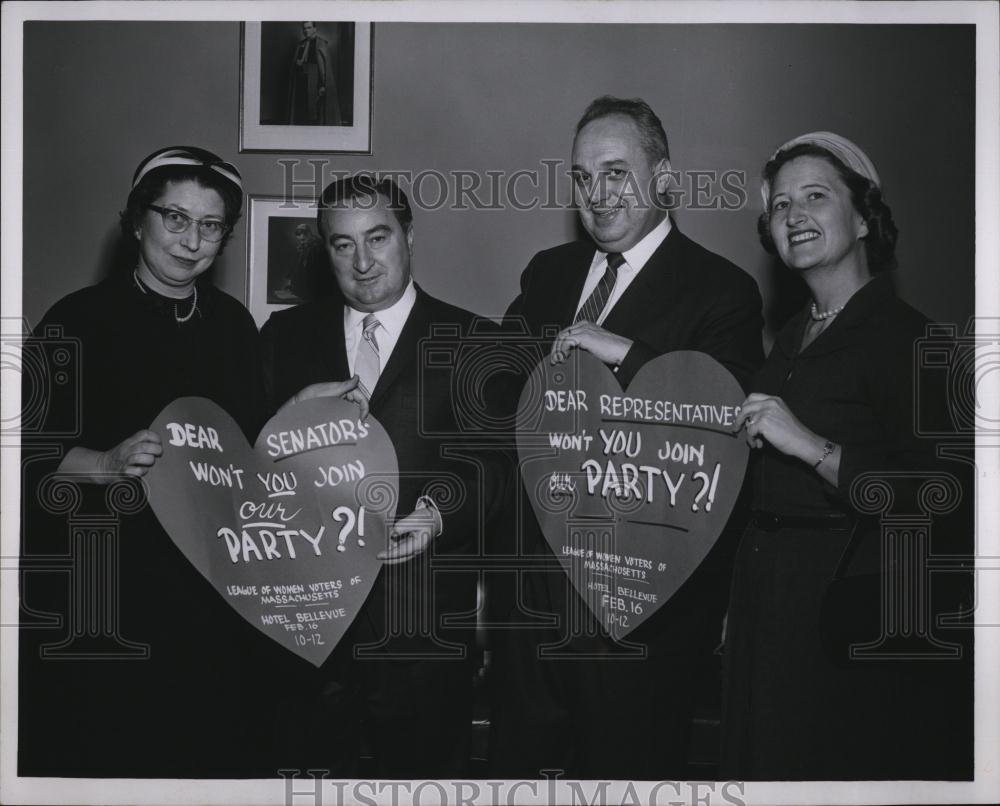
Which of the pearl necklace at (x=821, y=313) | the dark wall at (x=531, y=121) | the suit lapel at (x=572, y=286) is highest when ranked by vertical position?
the dark wall at (x=531, y=121)

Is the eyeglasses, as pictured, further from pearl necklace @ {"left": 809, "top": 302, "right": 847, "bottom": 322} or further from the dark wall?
pearl necklace @ {"left": 809, "top": 302, "right": 847, "bottom": 322}

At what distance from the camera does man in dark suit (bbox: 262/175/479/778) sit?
213 cm

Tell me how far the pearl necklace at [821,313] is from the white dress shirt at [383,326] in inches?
33.7

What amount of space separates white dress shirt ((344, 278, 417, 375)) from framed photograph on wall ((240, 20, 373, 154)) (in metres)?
0.34

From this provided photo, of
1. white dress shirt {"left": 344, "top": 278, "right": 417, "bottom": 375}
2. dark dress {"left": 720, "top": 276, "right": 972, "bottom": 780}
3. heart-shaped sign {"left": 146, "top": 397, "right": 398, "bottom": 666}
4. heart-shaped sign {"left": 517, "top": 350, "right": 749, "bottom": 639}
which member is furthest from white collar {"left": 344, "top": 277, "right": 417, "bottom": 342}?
dark dress {"left": 720, "top": 276, "right": 972, "bottom": 780}

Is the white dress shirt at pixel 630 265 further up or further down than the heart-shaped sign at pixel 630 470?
further up

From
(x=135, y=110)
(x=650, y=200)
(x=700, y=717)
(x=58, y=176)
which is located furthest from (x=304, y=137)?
(x=700, y=717)

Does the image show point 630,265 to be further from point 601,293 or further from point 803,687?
point 803,687

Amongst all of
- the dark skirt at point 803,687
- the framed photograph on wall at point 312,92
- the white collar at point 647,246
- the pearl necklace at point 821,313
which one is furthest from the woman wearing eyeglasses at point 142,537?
the pearl necklace at point 821,313

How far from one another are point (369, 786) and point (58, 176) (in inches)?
59.9

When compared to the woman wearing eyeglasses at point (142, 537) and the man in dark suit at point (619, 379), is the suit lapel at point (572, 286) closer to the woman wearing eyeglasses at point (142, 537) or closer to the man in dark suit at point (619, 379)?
the man in dark suit at point (619, 379)

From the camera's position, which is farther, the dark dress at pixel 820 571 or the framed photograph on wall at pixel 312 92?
the framed photograph on wall at pixel 312 92

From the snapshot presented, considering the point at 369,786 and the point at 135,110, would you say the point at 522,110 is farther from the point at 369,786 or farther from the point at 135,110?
the point at 369,786

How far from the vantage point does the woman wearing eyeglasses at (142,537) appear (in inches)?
84.2
